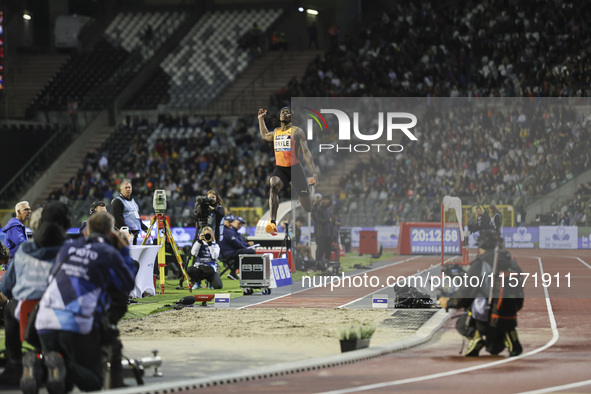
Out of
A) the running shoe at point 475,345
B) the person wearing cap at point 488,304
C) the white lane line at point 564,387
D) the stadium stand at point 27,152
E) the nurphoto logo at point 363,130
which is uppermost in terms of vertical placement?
the stadium stand at point 27,152

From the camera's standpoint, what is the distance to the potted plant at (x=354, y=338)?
1247 centimetres

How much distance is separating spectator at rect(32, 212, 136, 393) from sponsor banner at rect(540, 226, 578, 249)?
16.5 metres

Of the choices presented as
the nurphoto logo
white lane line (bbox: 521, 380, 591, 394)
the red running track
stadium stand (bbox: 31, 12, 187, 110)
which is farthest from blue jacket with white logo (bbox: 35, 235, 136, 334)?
stadium stand (bbox: 31, 12, 187, 110)

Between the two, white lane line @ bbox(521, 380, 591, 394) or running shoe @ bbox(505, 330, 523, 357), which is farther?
running shoe @ bbox(505, 330, 523, 357)

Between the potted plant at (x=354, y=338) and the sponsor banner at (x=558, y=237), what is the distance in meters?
11.9

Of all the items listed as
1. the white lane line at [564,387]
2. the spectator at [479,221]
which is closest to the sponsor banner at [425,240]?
the spectator at [479,221]

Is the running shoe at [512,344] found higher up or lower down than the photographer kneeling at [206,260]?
lower down

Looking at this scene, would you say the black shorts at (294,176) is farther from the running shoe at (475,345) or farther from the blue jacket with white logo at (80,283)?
the blue jacket with white logo at (80,283)

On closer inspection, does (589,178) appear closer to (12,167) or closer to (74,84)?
(12,167)

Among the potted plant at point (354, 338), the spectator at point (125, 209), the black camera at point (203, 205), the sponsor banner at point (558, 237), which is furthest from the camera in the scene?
the sponsor banner at point (558, 237)

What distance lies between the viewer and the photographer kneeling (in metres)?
21.5

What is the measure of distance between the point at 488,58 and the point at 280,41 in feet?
43.5

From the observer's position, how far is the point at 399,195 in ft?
65.1

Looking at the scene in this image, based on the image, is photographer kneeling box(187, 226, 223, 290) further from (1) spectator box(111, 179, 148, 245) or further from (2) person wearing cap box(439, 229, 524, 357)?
(2) person wearing cap box(439, 229, 524, 357)
